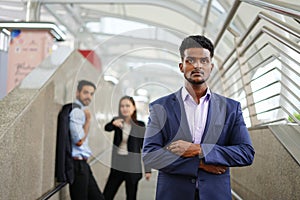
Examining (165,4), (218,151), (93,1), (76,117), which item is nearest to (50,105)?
(76,117)

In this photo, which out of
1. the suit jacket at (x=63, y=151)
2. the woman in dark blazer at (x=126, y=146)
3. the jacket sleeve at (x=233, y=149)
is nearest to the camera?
the jacket sleeve at (x=233, y=149)

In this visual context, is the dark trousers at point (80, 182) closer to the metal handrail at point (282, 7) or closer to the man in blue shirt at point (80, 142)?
the man in blue shirt at point (80, 142)

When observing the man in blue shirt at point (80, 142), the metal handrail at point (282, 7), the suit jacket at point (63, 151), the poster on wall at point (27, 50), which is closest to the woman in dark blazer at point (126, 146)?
the man in blue shirt at point (80, 142)

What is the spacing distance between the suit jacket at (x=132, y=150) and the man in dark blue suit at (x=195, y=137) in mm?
1523

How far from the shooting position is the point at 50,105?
137 inches

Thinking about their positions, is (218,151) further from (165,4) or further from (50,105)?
(165,4)

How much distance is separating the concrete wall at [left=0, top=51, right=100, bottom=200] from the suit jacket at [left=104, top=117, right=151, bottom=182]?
0.67 meters

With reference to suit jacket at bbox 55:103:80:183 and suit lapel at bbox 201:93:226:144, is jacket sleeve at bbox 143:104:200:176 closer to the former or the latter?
suit lapel at bbox 201:93:226:144

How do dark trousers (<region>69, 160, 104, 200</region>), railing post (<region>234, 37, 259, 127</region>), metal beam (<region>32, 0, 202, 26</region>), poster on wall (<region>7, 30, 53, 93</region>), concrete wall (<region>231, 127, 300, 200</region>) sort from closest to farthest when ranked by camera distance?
concrete wall (<region>231, 127, 300, 200</region>) → railing post (<region>234, 37, 259, 127</region>) → dark trousers (<region>69, 160, 104, 200</region>) → poster on wall (<region>7, 30, 53, 93</region>) → metal beam (<region>32, 0, 202, 26</region>)

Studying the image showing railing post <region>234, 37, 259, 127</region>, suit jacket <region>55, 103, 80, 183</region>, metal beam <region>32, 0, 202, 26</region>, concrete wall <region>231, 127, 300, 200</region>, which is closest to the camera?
concrete wall <region>231, 127, 300, 200</region>

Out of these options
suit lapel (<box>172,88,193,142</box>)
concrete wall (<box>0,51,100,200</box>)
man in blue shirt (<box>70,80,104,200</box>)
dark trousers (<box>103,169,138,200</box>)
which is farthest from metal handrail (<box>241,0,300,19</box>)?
dark trousers (<box>103,169,138,200</box>)

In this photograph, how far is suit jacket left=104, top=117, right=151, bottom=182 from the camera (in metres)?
3.56

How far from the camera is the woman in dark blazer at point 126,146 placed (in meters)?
3.86

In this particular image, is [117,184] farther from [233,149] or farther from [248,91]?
[233,149]
